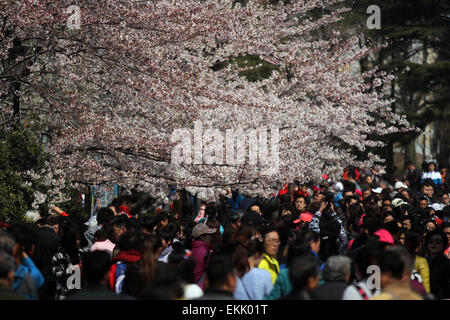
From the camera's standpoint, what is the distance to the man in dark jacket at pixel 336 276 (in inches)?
243

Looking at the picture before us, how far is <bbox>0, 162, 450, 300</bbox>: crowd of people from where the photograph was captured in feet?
19.7

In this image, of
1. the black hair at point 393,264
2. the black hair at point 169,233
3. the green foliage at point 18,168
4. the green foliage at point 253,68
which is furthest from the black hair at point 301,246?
the green foliage at point 253,68

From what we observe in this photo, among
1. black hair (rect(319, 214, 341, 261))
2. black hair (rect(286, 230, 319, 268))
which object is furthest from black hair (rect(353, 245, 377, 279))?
black hair (rect(319, 214, 341, 261))

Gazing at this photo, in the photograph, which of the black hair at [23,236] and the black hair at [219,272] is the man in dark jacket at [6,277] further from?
the black hair at [219,272]

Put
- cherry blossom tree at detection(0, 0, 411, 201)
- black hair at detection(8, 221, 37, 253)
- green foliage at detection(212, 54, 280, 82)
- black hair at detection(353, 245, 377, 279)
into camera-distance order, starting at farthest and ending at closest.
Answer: green foliage at detection(212, 54, 280, 82) → cherry blossom tree at detection(0, 0, 411, 201) → black hair at detection(8, 221, 37, 253) → black hair at detection(353, 245, 377, 279)

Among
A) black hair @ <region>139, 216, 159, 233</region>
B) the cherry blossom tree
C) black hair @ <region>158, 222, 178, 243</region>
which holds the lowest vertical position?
black hair @ <region>158, 222, 178, 243</region>

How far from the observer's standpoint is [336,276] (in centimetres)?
635

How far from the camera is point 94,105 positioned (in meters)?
13.2

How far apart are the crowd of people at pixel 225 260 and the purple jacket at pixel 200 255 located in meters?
0.01

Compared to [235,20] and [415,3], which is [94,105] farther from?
[415,3]

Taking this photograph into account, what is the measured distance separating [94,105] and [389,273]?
8.27 meters

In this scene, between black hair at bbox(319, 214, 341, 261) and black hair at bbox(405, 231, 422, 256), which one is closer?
black hair at bbox(405, 231, 422, 256)

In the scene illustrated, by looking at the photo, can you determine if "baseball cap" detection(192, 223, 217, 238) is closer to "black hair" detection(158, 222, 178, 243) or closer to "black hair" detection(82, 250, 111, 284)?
"black hair" detection(158, 222, 178, 243)
